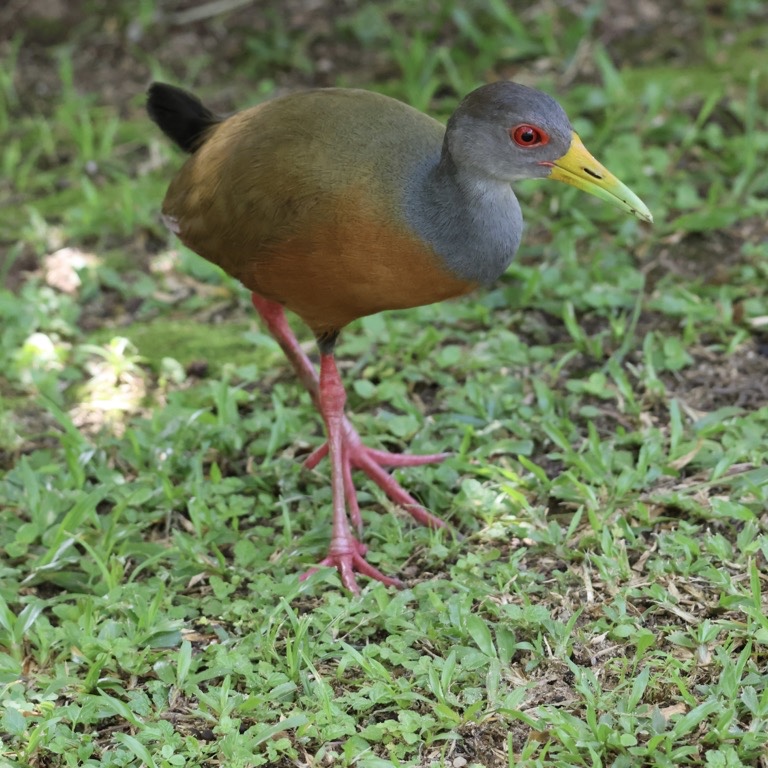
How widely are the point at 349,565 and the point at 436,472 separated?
0.60 meters

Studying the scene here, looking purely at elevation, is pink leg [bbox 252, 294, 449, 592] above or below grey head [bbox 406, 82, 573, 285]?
below

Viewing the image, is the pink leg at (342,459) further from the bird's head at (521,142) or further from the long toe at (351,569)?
the bird's head at (521,142)

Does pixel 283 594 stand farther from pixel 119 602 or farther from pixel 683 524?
pixel 683 524

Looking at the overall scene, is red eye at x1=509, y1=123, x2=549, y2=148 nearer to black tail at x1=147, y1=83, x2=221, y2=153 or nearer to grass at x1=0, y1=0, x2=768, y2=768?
grass at x1=0, y1=0, x2=768, y2=768

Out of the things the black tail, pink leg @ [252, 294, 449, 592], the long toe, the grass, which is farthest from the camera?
the black tail

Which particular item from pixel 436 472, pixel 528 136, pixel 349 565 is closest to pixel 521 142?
pixel 528 136

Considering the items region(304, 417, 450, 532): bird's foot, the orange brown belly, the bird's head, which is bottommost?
region(304, 417, 450, 532): bird's foot

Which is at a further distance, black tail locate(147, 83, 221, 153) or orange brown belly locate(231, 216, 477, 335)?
black tail locate(147, 83, 221, 153)

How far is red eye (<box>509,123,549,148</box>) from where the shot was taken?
388 centimetres

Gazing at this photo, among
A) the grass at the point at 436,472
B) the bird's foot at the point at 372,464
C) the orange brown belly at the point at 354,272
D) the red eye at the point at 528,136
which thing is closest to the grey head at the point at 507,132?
the red eye at the point at 528,136

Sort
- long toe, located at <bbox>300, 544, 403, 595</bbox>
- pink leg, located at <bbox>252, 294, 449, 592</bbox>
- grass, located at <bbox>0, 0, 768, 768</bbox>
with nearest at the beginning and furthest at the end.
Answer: grass, located at <bbox>0, 0, 768, 768</bbox>
long toe, located at <bbox>300, 544, 403, 595</bbox>
pink leg, located at <bbox>252, 294, 449, 592</bbox>

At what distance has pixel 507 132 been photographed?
12.8 feet

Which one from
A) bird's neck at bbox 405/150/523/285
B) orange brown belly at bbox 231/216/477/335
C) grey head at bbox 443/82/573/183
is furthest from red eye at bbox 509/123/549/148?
orange brown belly at bbox 231/216/477/335

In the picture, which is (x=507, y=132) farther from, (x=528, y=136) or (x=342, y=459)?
(x=342, y=459)
